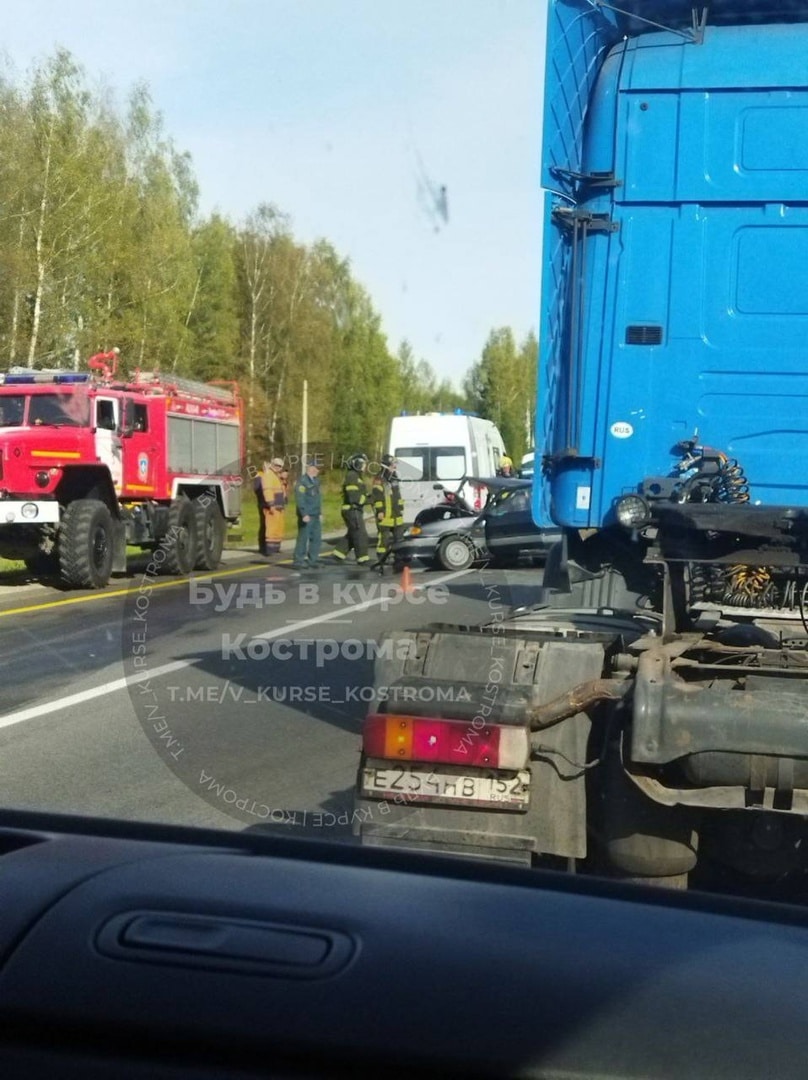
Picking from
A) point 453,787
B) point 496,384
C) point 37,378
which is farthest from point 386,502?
point 496,384

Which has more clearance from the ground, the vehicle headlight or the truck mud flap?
the vehicle headlight

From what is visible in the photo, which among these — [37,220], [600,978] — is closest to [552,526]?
[600,978]

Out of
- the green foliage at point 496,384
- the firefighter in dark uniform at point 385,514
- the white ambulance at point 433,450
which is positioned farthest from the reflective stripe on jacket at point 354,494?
the green foliage at point 496,384

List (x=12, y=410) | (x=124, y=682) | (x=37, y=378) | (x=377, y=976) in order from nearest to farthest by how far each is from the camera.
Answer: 1. (x=377, y=976)
2. (x=124, y=682)
3. (x=12, y=410)
4. (x=37, y=378)

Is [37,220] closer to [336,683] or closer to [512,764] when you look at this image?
[336,683]

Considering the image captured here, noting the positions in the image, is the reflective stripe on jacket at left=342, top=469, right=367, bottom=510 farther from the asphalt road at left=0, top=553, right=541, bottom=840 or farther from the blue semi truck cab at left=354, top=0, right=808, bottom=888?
the blue semi truck cab at left=354, top=0, right=808, bottom=888

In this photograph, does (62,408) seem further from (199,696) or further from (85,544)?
(199,696)

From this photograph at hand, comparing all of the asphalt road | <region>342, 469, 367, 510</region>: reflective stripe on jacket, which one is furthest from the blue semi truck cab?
<region>342, 469, 367, 510</region>: reflective stripe on jacket

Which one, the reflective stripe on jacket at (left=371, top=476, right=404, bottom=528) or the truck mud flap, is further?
the reflective stripe on jacket at (left=371, top=476, right=404, bottom=528)

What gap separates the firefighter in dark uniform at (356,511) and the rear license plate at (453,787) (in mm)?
16517

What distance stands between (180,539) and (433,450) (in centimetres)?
932

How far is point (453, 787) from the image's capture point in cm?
428

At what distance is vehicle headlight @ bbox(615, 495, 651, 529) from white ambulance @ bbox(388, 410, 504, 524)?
72.3ft

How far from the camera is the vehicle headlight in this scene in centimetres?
574
